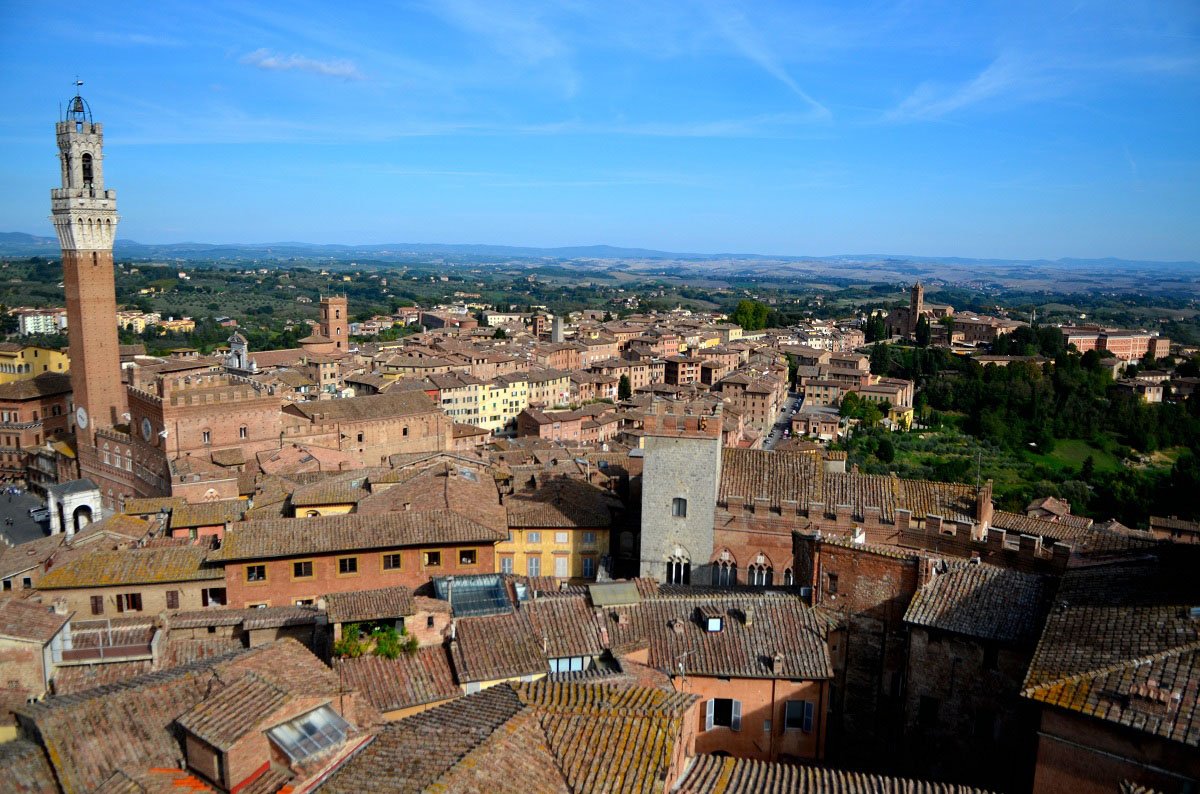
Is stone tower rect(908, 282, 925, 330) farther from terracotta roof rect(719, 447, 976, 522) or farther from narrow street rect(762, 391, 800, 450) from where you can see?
terracotta roof rect(719, 447, 976, 522)

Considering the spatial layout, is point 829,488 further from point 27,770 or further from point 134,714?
point 27,770

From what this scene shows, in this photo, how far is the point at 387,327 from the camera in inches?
5896

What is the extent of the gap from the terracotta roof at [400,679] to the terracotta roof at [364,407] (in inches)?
1304

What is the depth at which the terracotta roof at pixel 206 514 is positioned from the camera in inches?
995

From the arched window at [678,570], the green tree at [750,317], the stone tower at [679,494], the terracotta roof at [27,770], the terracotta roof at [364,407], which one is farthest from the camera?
the green tree at [750,317]

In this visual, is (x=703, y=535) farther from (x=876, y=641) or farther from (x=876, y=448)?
(x=876, y=448)

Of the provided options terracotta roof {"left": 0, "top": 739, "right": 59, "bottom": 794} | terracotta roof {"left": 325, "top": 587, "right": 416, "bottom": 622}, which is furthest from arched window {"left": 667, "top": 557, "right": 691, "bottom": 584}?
terracotta roof {"left": 0, "top": 739, "right": 59, "bottom": 794}

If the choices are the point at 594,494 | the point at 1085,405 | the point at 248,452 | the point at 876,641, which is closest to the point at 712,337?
the point at 1085,405

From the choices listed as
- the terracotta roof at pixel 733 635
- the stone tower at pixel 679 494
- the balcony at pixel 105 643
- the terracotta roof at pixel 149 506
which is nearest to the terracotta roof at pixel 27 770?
the balcony at pixel 105 643

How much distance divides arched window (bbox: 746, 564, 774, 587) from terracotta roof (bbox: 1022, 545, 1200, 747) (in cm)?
910

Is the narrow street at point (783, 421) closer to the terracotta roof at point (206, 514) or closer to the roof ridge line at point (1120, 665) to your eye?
the terracotta roof at point (206, 514)

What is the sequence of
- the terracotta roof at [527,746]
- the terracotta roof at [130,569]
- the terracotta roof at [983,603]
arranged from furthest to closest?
the terracotta roof at [130,569]
the terracotta roof at [983,603]
the terracotta roof at [527,746]

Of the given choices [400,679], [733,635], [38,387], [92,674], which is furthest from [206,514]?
[38,387]

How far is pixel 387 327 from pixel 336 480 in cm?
12611
